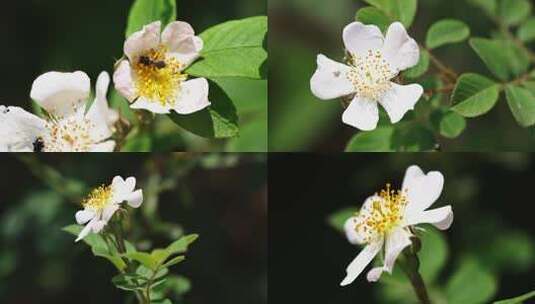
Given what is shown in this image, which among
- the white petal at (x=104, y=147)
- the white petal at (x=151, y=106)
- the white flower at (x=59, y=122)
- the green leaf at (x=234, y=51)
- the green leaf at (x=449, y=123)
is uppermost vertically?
the green leaf at (x=234, y=51)

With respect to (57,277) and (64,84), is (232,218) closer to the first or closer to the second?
(57,277)

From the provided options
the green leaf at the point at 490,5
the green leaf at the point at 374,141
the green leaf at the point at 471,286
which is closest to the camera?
the green leaf at the point at 374,141

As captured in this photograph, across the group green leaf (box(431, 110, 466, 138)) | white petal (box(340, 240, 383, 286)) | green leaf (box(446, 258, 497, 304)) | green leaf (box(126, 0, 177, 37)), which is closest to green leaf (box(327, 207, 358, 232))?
green leaf (box(446, 258, 497, 304))

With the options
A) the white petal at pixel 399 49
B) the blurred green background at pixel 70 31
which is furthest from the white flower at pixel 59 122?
the blurred green background at pixel 70 31

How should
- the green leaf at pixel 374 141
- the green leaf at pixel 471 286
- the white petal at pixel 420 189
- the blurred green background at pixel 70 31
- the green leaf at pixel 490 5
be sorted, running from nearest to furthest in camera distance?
the white petal at pixel 420 189 → the green leaf at pixel 374 141 → the green leaf at pixel 471 286 → the green leaf at pixel 490 5 → the blurred green background at pixel 70 31

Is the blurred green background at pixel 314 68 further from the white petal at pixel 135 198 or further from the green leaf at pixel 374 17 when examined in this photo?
the white petal at pixel 135 198

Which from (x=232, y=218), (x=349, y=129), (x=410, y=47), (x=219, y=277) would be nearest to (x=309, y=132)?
(x=349, y=129)
